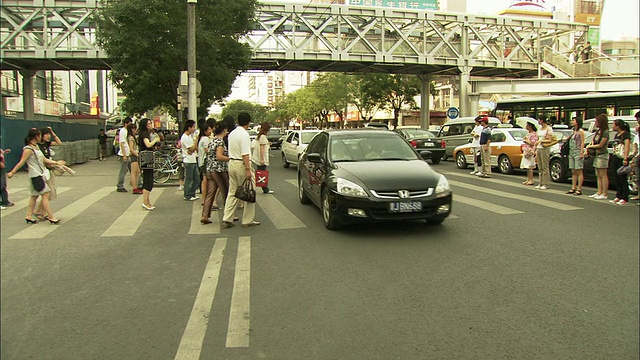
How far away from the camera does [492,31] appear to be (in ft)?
129

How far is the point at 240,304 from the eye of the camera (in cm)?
411

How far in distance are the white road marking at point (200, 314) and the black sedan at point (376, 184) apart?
1871 millimetres

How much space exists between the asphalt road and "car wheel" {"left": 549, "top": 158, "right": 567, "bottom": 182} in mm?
5482

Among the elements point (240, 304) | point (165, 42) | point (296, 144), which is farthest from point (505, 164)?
point (165, 42)

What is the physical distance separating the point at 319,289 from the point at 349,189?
7.66 ft

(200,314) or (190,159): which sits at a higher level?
(190,159)

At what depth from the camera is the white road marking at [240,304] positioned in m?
3.41

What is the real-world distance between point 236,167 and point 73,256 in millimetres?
2590

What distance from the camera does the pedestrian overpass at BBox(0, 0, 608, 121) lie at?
3164cm

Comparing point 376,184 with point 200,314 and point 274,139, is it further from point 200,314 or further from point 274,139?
point 274,139

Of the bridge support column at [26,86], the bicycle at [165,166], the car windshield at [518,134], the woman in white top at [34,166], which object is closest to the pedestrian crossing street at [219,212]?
the woman in white top at [34,166]

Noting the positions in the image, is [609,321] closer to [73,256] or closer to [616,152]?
[73,256]

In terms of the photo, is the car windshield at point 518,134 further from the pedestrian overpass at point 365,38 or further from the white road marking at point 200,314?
the pedestrian overpass at point 365,38

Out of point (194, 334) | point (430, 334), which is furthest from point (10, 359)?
point (430, 334)
